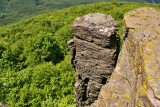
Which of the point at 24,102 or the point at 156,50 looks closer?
the point at 156,50

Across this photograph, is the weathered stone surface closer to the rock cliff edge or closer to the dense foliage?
the rock cliff edge

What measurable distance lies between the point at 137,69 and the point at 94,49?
939 cm

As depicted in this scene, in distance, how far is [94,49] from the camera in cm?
2731

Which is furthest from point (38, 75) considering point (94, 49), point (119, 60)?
point (119, 60)

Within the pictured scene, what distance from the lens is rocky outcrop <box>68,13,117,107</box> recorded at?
86.6 ft

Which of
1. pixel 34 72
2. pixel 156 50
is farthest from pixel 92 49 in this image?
pixel 34 72

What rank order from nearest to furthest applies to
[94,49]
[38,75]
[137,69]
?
[137,69] → [94,49] → [38,75]

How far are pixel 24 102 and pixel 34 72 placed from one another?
9.69 m

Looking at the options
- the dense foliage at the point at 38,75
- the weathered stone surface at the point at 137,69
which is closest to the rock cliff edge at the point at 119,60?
the weathered stone surface at the point at 137,69

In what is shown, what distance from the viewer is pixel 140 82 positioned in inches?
635

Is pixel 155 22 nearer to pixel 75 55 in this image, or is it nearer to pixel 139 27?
pixel 139 27

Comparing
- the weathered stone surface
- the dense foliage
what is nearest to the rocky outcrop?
the weathered stone surface

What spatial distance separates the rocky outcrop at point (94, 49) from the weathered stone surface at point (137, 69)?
248 cm

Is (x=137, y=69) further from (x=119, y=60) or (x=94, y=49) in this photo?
(x=94, y=49)
